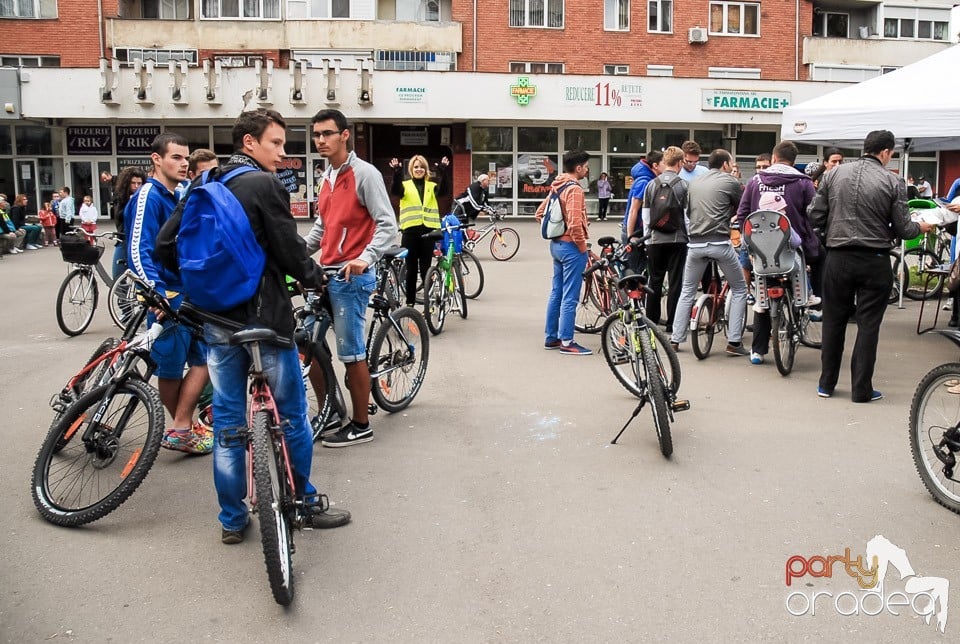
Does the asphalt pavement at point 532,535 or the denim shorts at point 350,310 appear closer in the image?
the asphalt pavement at point 532,535

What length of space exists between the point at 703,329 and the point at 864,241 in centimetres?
238

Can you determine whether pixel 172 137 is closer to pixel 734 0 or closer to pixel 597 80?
pixel 597 80

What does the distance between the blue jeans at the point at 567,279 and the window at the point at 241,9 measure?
27.7m

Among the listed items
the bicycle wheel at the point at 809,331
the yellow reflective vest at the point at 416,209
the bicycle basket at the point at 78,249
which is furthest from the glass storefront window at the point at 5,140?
the bicycle wheel at the point at 809,331

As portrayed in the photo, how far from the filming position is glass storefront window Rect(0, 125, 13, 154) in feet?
111

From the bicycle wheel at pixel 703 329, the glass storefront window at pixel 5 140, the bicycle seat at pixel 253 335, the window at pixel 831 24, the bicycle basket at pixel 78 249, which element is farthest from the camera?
the window at pixel 831 24

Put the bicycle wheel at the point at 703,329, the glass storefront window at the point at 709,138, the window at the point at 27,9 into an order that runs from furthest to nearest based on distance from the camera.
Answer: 1. the glass storefront window at the point at 709,138
2. the window at the point at 27,9
3. the bicycle wheel at the point at 703,329

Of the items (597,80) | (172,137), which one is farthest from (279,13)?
(172,137)

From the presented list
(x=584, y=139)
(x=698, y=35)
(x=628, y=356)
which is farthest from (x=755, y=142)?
(x=628, y=356)

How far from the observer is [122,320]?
34.1 ft

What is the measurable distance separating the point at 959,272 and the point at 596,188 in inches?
1163

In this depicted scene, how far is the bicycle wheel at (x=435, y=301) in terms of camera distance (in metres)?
10.6

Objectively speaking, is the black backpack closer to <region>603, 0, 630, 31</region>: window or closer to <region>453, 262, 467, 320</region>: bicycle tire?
<region>453, 262, 467, 320</region>: bicycle tire

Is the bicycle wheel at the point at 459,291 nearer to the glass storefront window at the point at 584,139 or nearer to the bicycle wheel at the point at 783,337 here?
the bicycle wheel at the point at 783,337
